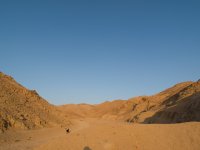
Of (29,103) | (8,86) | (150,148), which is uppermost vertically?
(8,86)

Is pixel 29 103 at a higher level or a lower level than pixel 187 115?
higher

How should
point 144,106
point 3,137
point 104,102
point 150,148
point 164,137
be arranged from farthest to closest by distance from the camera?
point 104,102 → point 144,106 → point 3,137 → point 164,137 → point 150,148

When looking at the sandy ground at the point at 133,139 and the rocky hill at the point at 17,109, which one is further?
the rocky hill at the point at 17,109

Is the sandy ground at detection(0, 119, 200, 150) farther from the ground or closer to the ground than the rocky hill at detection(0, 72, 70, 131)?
closer to the ground

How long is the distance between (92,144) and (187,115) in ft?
105

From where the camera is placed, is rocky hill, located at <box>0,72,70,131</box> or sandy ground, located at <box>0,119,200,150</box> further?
rocky hill, located at <box>0,72,70,131</box>

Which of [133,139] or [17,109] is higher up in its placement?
[17,109]

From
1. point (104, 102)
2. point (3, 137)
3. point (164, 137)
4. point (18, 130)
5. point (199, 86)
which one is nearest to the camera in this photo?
Result: point (164, 137)

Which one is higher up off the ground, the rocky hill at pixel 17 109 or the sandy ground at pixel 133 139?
the rocky hill at pixel 17 109

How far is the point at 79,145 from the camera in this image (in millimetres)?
13930

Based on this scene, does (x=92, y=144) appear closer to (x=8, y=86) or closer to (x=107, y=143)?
(x=107, y=143)

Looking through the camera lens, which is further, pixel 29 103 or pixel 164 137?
A: pixel 29 103

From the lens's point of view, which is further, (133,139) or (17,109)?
(17,109)

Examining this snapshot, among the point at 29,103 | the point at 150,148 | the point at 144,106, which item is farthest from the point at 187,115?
the point at 144,106
